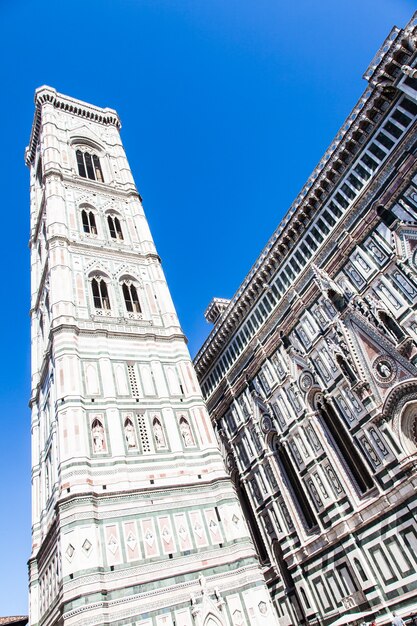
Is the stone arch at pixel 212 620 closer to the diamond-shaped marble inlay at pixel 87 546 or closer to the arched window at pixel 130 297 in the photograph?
the diamond-shaped marble inlay at pixel 87 546

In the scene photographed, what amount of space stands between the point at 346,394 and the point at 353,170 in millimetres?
8975

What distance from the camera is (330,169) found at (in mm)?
18688

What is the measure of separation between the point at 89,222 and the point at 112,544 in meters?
16.8

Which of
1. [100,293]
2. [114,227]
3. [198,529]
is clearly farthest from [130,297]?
[198,529]

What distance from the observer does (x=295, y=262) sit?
20.3m

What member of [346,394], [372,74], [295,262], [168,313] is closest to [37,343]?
[168,313]

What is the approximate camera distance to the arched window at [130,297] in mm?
21031

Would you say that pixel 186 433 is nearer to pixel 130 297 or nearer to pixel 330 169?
pixel 130 297

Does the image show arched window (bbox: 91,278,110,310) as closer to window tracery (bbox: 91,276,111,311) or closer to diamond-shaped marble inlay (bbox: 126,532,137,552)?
window tracery (bbox: 91,276,111,311)

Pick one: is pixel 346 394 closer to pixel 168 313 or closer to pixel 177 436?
pixel 177 436

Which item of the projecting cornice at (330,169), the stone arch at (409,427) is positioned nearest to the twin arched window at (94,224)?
the projecting cornice at (330,169)

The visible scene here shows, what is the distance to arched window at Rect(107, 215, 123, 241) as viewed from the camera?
24475mm

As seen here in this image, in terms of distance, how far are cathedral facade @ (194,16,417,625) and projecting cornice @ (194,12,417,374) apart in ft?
0.18

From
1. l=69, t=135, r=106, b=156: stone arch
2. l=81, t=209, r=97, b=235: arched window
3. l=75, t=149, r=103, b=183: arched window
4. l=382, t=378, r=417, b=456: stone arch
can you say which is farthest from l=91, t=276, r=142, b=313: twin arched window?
l=69, t=135, r=106, b=156: stone arch
